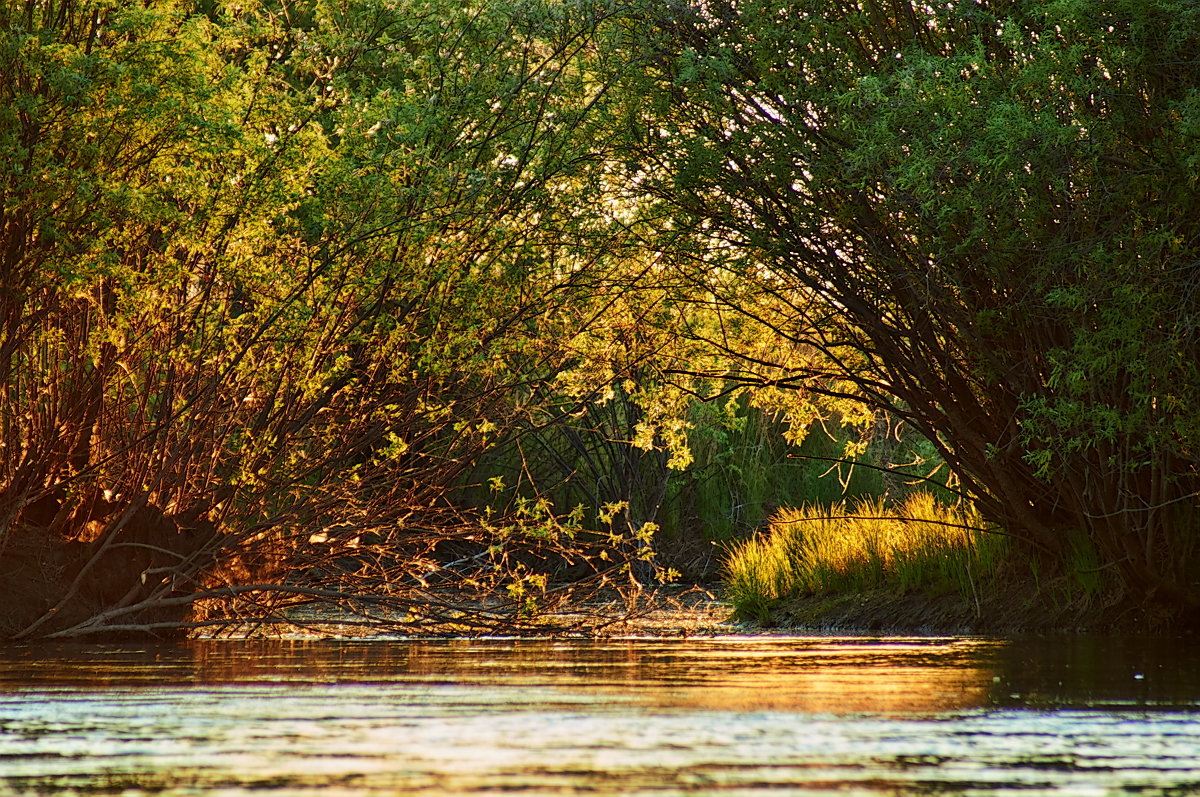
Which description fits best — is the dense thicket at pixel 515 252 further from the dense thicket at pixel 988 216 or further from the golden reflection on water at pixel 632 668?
the golden reflection on water at pixel 632 668

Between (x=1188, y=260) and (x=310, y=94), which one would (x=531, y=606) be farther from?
(x=1188, y=260)

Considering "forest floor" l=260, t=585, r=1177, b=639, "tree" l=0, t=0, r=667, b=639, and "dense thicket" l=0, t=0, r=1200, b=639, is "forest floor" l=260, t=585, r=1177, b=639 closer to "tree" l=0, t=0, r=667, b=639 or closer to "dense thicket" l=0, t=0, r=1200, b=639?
"dense thicket" l=0, t=0, r=1200, b=639

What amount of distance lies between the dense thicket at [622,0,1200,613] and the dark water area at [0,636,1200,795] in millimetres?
2199

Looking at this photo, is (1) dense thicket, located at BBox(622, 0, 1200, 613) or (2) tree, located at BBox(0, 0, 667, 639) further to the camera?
(1) dense thicket, located at BBox(622, 0, 1200, 613)

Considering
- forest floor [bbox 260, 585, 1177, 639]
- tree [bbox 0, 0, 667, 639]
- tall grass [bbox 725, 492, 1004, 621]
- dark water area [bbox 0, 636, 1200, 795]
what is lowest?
dark water area [bbox 0, 636, 1200, 795]

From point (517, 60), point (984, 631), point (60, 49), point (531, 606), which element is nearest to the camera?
point (60, 49)

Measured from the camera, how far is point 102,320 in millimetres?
9656

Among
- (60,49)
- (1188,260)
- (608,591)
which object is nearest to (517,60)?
(60,49)

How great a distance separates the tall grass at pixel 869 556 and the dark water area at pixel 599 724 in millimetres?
4141

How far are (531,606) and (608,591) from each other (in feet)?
23.3

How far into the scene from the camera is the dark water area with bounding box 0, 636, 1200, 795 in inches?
156

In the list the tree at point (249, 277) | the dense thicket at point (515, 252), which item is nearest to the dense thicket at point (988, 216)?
the dense thicket at point (515, 252)

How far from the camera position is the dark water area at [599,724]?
3.97 meters

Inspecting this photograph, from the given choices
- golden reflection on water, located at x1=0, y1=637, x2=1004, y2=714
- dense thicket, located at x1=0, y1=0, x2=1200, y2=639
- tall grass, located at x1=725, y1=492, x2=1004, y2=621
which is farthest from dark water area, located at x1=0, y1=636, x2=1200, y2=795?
tall grass, located at x1=725, y1=492, x2=1004, y2=621
